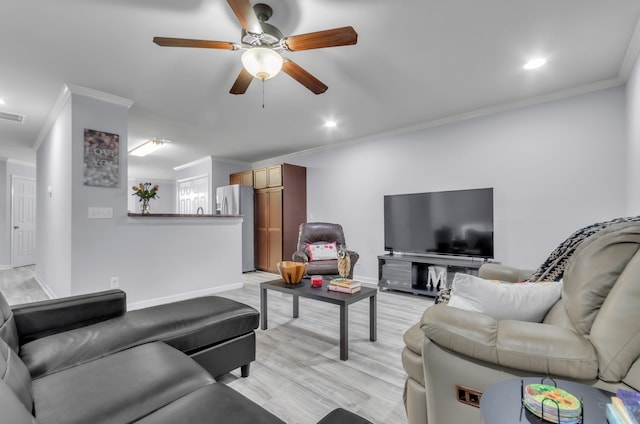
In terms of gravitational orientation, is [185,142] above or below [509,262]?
above

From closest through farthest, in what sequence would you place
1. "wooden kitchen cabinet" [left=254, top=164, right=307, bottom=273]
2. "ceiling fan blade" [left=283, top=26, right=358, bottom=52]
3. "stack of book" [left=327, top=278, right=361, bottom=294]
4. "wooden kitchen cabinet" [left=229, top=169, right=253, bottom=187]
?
"ceiling fan blade" [left=283, top=26, right=358, bottom=52] → "stack of book" [left=327, top=278, right=361, bottom=294] → "wooden kitchen cabinet" [left=254, top=164, right=307, bottom=273] → "wooden kitchen cabinet" [left=229, top=169, right=253, bottom=187]

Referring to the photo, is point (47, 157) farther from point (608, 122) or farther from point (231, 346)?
point (608, 122)

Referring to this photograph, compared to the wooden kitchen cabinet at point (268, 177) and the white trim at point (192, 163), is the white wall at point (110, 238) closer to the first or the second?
the wooden kitchen cabinet at point (268, 177)

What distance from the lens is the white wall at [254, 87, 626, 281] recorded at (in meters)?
3.00

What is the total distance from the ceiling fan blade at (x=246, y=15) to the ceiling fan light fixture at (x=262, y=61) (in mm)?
117

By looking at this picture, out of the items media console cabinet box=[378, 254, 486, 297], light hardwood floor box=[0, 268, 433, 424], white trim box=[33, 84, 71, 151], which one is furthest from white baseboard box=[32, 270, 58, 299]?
media console cabinet box=[378, 254, 486, 297]

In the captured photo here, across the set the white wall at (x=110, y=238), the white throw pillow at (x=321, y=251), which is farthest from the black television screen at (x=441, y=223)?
the white wall at (x=110, y=238)

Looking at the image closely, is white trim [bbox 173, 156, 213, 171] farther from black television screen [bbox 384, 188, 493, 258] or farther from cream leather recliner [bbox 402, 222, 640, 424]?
cream leather recliner [bbox 402, 222, 640, 424]

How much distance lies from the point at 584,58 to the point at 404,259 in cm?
273

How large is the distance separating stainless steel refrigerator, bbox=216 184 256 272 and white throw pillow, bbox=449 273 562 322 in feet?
16.4

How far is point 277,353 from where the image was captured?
7.54 ft

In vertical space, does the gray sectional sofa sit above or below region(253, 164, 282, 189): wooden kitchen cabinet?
below

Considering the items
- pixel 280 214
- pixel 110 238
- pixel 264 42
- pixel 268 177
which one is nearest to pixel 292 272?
pixel 264 42

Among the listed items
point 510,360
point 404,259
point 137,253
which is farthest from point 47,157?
point 510,360
